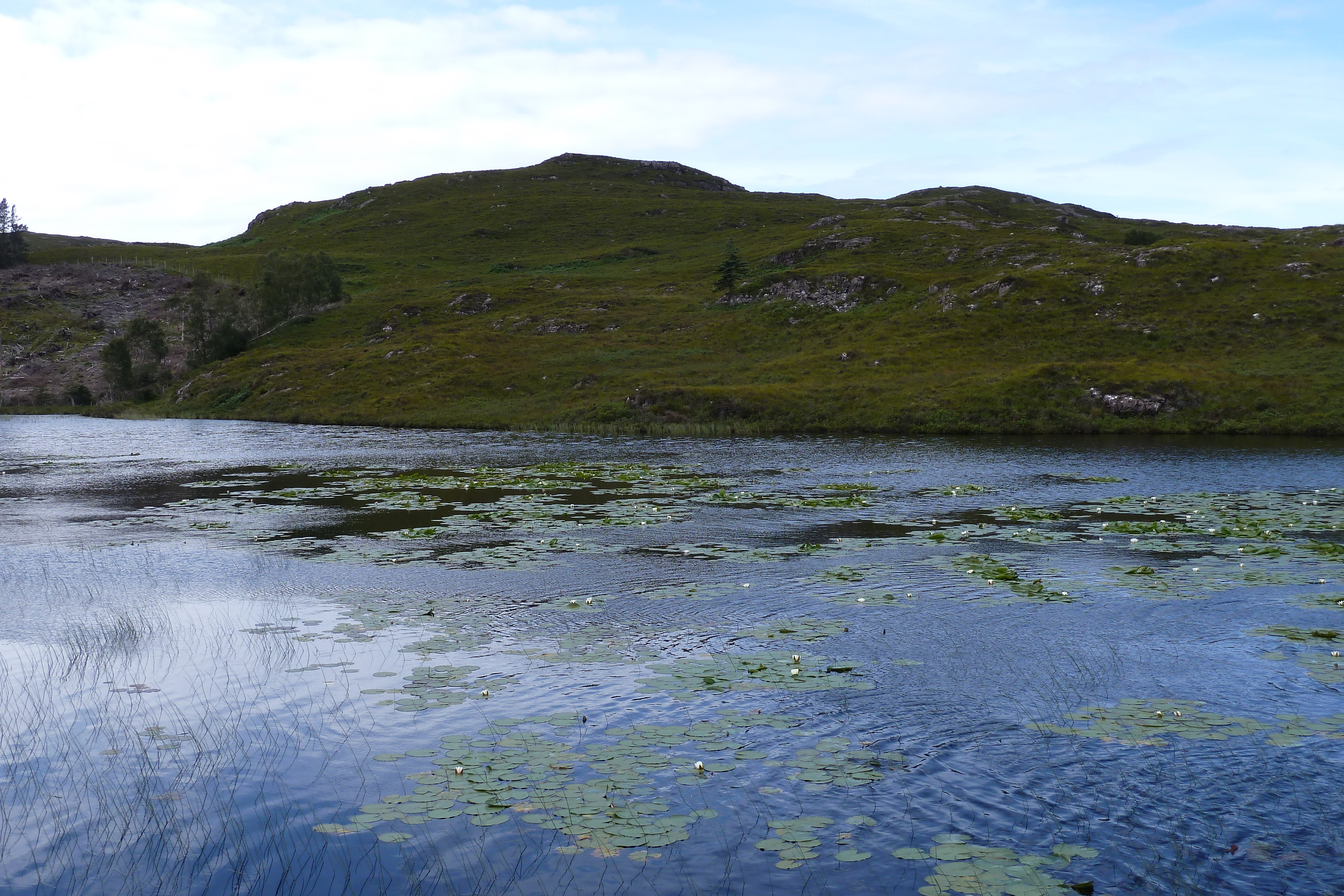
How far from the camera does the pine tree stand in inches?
5610

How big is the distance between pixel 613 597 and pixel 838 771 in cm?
1212

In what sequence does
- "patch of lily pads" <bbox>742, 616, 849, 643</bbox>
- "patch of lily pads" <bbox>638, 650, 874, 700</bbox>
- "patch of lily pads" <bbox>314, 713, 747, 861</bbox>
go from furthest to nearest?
"patch of lily pads" <bbox>742, 616, 849, 643</bbox>
"patch of lily pads" <bbox>638, 650, 874, 700</bbox>
"patch of lily pads" <bbox>314, 713, 747, 861</bbox>

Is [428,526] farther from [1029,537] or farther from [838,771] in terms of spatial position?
[838,771]

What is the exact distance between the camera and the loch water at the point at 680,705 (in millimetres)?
11125

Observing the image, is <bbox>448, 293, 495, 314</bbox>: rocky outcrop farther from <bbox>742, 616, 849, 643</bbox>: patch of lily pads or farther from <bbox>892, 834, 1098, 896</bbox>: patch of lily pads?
<bbox>892, 834, 1098, 896</bbox>: patch of lily pads

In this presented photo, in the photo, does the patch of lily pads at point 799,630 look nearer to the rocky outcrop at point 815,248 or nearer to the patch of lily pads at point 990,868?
the patch of lily pads at point 990,868

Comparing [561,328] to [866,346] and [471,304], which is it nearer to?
[471,304]

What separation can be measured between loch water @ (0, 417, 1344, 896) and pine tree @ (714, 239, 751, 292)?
107895 millimetres

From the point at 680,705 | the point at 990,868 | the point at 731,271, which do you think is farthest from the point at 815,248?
the point at 990,868

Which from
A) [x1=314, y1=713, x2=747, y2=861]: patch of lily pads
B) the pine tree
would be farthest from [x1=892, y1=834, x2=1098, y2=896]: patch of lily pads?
the pine tree

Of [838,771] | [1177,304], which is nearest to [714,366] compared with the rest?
[1177,304]

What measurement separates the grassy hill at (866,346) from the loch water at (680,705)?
155 ft

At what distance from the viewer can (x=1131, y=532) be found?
109 ft

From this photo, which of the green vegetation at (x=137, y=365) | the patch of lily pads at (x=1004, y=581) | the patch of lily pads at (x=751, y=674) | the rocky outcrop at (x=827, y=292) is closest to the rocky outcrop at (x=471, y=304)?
the rocky outcrop at (x=827, y=292)
